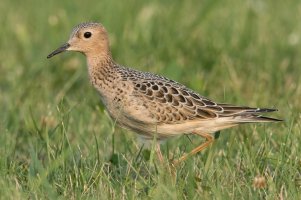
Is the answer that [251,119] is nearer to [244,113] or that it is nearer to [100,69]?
[244,113]

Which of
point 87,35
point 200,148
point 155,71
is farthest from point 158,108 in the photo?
point 155,71

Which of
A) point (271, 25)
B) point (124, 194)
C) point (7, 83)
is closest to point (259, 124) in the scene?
point (124, 194)

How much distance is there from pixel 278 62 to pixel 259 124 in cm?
267

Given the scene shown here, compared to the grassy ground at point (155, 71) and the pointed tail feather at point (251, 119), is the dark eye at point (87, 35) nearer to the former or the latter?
the grassy ground at point (155, 71)

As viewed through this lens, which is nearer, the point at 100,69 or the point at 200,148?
the point at 200,148

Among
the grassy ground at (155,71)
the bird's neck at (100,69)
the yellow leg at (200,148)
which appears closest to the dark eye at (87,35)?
the bird's neck at (100,69)

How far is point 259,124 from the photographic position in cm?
739

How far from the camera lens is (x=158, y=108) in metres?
6.71

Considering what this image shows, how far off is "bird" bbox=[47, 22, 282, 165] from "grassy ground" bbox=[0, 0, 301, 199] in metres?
0.21

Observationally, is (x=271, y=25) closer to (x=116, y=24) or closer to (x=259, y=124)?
(x=116, y=24)

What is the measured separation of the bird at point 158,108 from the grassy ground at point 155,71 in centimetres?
21

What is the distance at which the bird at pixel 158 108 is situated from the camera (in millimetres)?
6633

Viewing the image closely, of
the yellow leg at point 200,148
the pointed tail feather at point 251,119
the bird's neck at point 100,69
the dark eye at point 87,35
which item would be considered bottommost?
the yellow leg at point 200,148

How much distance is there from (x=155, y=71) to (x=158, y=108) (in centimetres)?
269
